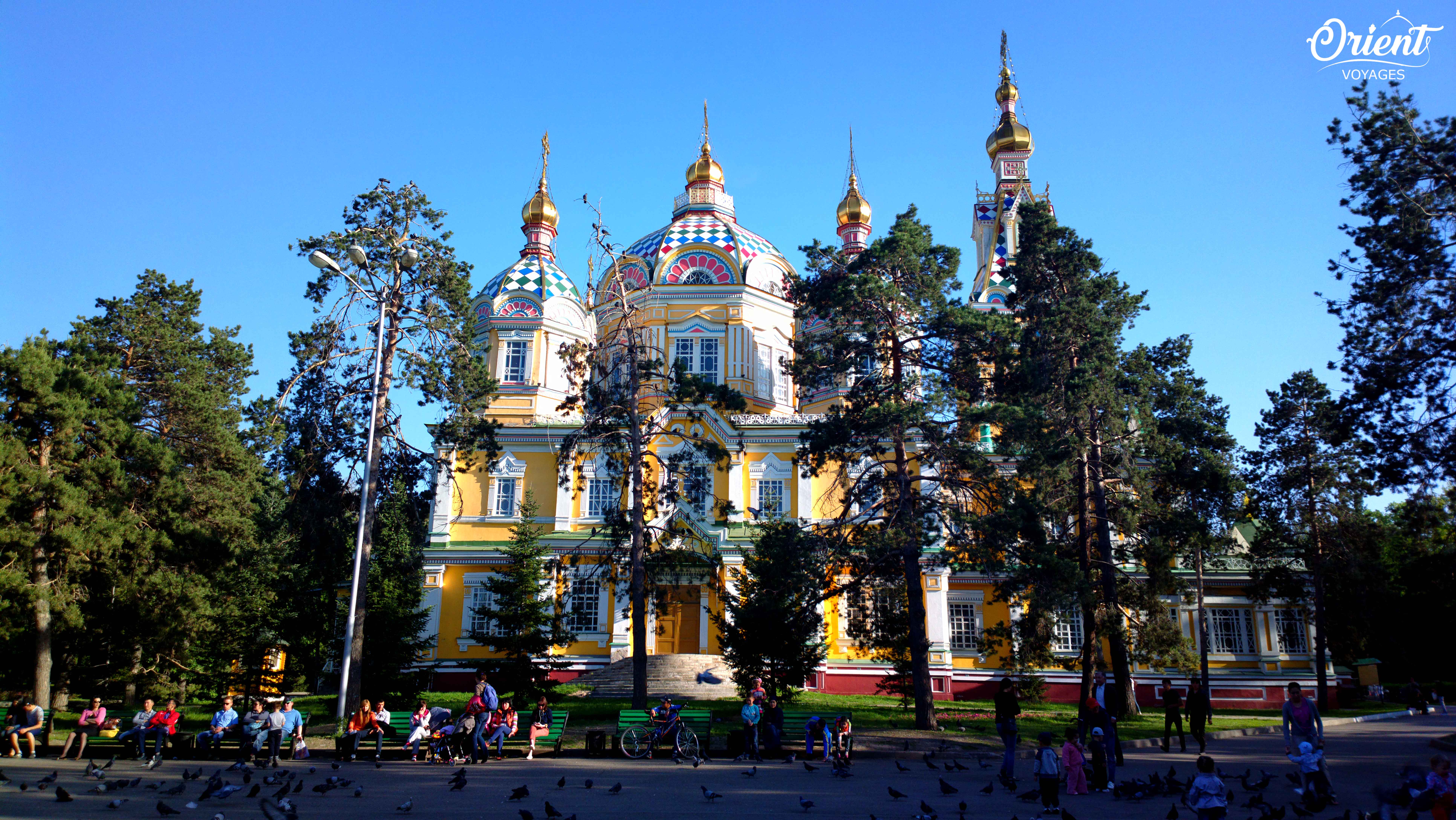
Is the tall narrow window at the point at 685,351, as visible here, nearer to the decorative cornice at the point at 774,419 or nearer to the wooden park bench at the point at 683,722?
the decorative cornice at the point at 774,419

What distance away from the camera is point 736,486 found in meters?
30.5

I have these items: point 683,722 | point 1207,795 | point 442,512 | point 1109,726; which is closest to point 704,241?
point 442,512

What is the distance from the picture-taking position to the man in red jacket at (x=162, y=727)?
1476 centimetres

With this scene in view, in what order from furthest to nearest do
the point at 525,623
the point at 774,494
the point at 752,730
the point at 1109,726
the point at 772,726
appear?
the point at 774,494, the point at 525,623, the point at 772,726, the point at 752,730, the point at 1109,726

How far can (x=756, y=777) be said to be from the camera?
13047 mm

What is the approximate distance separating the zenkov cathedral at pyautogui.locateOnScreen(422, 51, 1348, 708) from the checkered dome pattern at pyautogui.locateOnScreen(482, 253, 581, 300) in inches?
2.8

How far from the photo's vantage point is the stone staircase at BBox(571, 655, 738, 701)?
2497cm

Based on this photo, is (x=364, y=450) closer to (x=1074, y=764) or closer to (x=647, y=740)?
(x=647, y=740)

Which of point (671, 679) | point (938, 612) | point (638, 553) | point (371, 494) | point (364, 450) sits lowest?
point (671, 679)

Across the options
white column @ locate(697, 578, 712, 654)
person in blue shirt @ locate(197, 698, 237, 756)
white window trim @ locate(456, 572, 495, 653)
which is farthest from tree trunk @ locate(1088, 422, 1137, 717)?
white window trim @ locate(456, 572, 495, 653)

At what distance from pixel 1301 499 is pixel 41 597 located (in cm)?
3399

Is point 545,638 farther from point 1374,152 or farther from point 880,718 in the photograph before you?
point 1374,152

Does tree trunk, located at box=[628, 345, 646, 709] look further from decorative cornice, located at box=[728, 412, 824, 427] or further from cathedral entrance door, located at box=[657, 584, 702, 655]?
decorative cornice, located at box=[728, 412, 824, 427]

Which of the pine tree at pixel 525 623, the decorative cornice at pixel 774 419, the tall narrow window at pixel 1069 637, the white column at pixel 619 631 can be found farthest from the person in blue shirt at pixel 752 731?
the tall narrow window at pixel 1069 637
